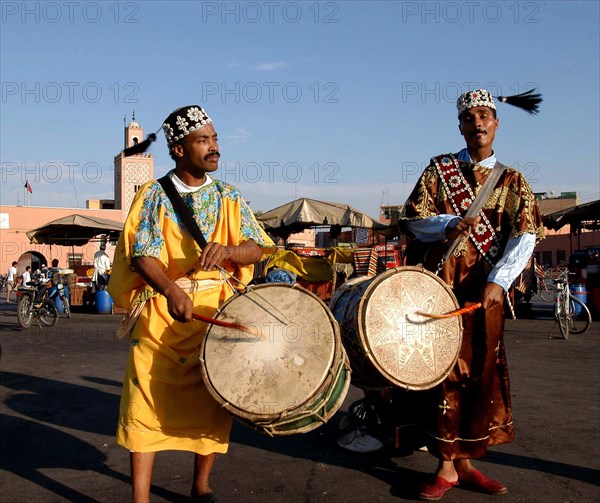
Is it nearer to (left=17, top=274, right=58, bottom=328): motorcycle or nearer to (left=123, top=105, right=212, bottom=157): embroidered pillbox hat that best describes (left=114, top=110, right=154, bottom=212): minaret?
(left=17, top=274, right=58, bottom=328): motorcycle

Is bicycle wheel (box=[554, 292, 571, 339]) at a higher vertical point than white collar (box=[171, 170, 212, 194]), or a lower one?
lower

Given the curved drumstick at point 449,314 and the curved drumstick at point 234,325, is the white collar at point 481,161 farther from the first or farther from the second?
the curved drumstick at point 234,325

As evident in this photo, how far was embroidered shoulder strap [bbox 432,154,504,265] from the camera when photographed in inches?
148

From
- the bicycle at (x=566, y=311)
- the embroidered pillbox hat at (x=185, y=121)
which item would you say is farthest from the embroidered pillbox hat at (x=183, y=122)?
the bicycle at (x=566, y=311)

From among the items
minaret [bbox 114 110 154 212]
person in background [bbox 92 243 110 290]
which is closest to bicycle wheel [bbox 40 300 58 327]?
person in background [bbox 92 243 110 290]

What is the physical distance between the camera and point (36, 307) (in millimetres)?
14047

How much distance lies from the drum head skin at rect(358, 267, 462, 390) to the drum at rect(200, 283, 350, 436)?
0.23 meters

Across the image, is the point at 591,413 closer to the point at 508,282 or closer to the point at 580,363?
the point at 508,282

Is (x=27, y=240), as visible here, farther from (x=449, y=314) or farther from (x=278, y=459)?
(x=449, y=314)

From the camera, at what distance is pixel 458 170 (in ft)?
12.7

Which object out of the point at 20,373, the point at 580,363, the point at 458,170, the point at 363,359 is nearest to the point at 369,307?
the point at 363,359

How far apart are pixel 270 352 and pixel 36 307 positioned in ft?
40.3

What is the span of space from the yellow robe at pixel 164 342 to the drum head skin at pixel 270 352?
325 mm

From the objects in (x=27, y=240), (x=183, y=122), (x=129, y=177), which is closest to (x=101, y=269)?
(x=183, y=122)
